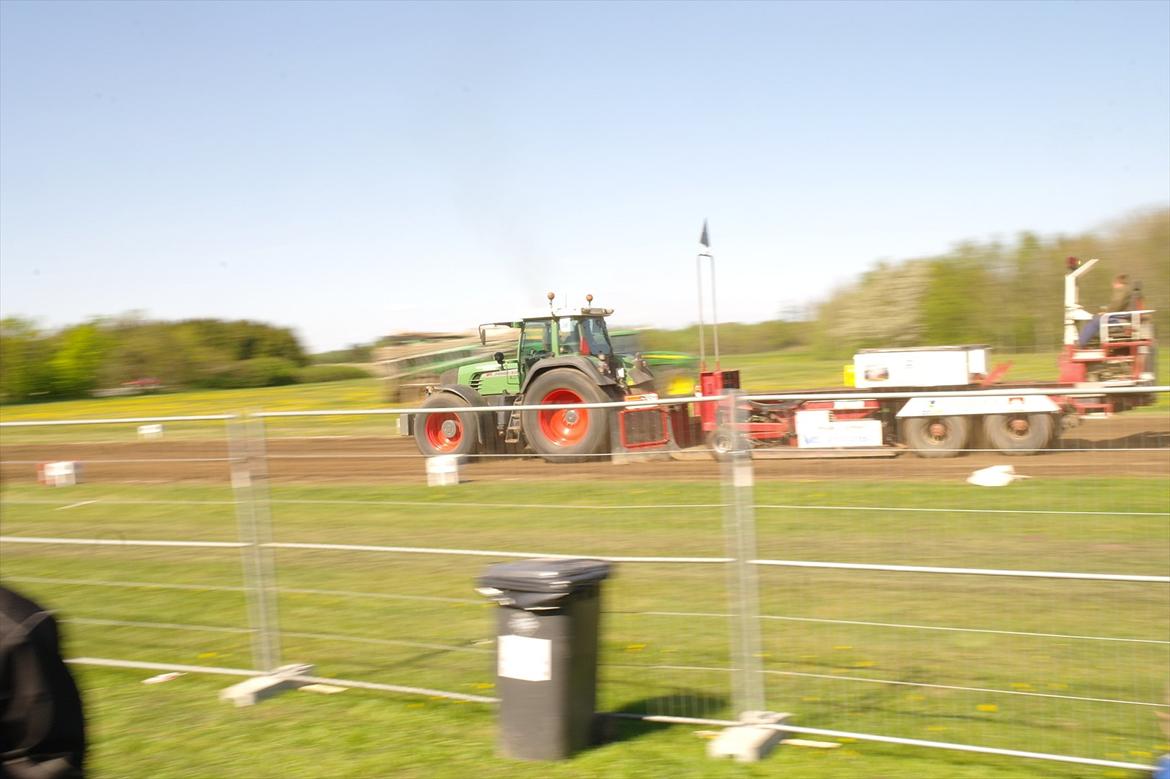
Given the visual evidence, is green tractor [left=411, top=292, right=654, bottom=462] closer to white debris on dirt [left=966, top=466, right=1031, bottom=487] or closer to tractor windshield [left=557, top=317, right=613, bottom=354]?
tractor windshield [left=557, top=317, right=613, bottom=354]

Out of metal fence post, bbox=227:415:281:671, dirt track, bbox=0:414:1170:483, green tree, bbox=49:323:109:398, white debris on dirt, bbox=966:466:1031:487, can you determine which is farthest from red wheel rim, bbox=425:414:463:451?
green tree, bbox=49:323:109:398

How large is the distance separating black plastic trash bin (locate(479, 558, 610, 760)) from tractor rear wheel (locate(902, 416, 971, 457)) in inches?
60.9

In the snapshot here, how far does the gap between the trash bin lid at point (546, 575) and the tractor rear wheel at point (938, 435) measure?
1.45 meters

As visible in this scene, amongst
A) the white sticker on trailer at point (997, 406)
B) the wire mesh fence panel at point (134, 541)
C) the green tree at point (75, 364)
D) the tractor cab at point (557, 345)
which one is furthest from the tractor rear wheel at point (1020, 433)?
the green tree at point (75, 364)

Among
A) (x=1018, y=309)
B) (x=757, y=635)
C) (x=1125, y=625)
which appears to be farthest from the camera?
(x=1018, y=309)

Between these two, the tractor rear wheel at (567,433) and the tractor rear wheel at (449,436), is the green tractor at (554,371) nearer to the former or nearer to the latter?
the tractor rear wheel at (567,433)

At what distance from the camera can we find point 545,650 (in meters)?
4.28

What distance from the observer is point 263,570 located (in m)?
5.67

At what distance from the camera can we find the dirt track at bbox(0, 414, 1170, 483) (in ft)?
13.0

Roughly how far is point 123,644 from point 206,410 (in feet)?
75.6

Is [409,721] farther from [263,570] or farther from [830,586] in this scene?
[830,586]

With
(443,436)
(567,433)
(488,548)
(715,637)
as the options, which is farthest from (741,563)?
(443,436)

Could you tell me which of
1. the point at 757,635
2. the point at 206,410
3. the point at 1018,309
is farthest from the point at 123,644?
the point at 1018,309

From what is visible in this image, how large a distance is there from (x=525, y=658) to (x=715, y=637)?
5.42 ft
